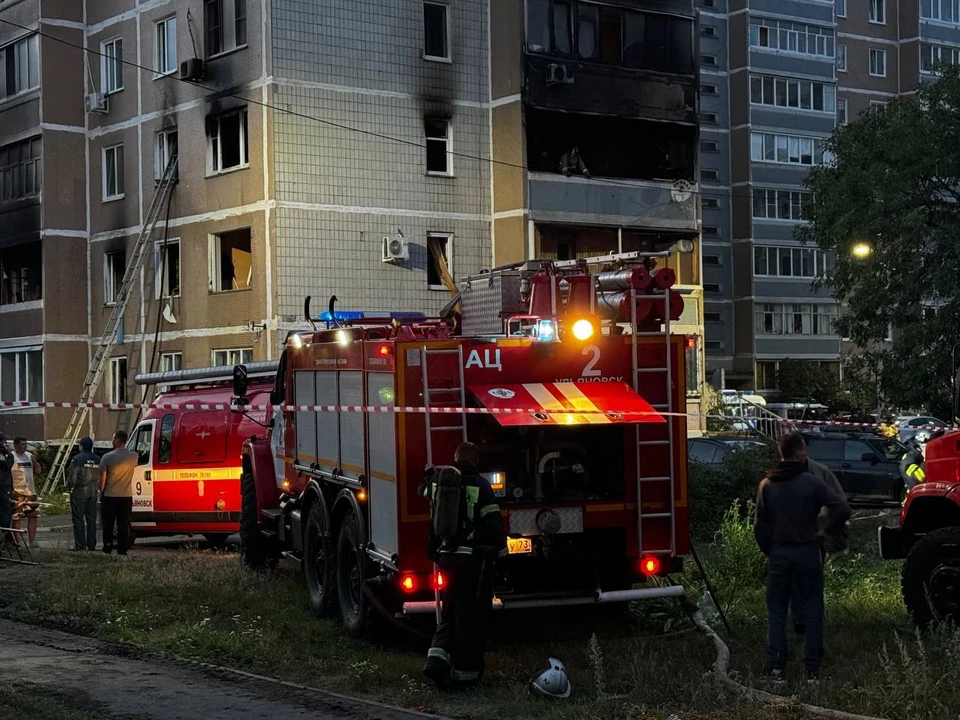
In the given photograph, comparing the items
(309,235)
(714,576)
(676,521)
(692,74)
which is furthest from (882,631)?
(692,74)

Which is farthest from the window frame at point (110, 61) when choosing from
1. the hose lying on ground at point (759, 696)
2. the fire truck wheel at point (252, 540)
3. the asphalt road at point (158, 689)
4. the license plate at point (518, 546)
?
the hose lying on ground at point (759, 696)

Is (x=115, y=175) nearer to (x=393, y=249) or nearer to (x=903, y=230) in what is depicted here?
(x=393, y=249)

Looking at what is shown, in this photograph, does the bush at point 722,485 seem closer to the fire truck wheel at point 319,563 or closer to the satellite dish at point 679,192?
the fire truck wheel at point 319,563

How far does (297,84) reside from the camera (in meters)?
27.6

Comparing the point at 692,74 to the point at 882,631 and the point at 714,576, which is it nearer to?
the point at 714,576

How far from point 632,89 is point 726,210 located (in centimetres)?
3528

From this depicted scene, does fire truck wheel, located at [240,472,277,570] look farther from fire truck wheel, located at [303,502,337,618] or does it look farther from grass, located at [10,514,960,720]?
fire truck wheel, located at [303,502,337,618]

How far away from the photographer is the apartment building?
64.0 m

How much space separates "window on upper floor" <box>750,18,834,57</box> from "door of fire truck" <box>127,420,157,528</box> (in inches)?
1965

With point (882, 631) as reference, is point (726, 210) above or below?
above

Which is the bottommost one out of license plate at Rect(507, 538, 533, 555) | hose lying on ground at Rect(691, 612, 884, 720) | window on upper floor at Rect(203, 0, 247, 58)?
hose lying on ground at Rect(691, 612, 884, 720)

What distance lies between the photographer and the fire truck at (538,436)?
33.0 feet

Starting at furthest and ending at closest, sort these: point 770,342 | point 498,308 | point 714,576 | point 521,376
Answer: point 770,342 < point 714,576 < point 498,308 < point 521,376

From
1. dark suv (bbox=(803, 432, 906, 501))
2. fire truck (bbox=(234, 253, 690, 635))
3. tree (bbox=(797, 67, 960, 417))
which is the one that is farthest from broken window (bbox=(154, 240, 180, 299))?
fire truck (bbox=(234, 253, 690, 635))
